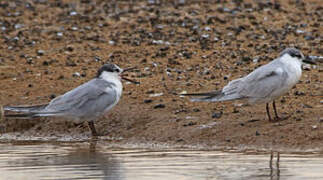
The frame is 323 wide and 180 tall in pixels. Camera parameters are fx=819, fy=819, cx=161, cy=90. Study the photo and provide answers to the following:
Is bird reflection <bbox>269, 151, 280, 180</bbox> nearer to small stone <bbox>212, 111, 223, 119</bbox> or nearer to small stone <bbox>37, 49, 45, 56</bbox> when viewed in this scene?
small stone <bbox>212, 111, 223, 119</bbox>

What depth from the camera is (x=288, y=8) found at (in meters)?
16.0

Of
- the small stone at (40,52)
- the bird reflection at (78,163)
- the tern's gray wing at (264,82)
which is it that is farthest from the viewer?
the small stone at (40,52)

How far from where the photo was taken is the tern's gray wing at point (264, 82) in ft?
31.7

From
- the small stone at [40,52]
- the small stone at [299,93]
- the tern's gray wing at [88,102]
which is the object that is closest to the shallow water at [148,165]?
the tern's gray wing at [88,102]

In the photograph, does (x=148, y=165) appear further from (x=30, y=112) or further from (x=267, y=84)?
(x=30, y=112)

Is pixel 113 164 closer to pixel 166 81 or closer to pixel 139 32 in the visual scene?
pixel 166 81

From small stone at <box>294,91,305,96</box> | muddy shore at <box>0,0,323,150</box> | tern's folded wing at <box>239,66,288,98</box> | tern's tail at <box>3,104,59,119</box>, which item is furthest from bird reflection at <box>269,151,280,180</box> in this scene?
tern's tail at <box>3,104,59,119</box>

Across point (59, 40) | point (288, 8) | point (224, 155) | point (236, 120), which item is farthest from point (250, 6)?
point (224, 155)

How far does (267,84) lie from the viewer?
31.8 ft

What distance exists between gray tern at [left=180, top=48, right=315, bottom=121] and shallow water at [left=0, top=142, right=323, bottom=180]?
1147 mm

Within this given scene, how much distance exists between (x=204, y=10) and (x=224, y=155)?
7.45 meters

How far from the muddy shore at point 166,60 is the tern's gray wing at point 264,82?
35cm

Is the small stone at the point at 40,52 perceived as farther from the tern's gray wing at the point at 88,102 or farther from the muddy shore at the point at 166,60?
the tern's gray wing at the point at 88,102

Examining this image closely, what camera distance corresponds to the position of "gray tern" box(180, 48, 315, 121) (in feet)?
31.8
